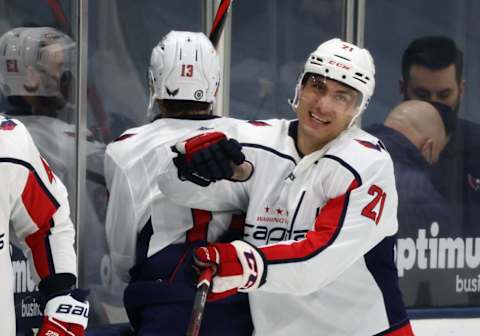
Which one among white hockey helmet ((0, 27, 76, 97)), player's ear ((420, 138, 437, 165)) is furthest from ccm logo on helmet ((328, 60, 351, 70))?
player's ear ((420, 138, 437, 165))

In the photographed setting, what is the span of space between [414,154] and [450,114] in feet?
0.73

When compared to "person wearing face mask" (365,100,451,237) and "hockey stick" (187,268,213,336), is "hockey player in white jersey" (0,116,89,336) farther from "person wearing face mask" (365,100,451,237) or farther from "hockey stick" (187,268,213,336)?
"person wearing face mask" (365,100,451,237)

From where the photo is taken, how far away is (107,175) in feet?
9.40

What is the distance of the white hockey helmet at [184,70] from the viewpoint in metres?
2.83

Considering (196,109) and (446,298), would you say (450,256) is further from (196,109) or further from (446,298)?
(196,109)

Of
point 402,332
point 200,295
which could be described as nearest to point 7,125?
point 200,295

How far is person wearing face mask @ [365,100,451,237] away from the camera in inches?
168

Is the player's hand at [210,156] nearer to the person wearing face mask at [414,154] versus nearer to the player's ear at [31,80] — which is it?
the player's ear at [31,80]

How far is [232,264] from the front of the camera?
2262 mm

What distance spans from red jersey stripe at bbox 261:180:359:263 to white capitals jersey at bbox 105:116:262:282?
303 millimetres

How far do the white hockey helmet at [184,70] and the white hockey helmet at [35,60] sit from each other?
68cm

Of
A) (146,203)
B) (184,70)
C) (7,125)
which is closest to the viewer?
(7,125)

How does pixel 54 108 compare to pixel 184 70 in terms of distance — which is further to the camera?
pixel 54 108

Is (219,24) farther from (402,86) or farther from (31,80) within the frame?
(402,86)
